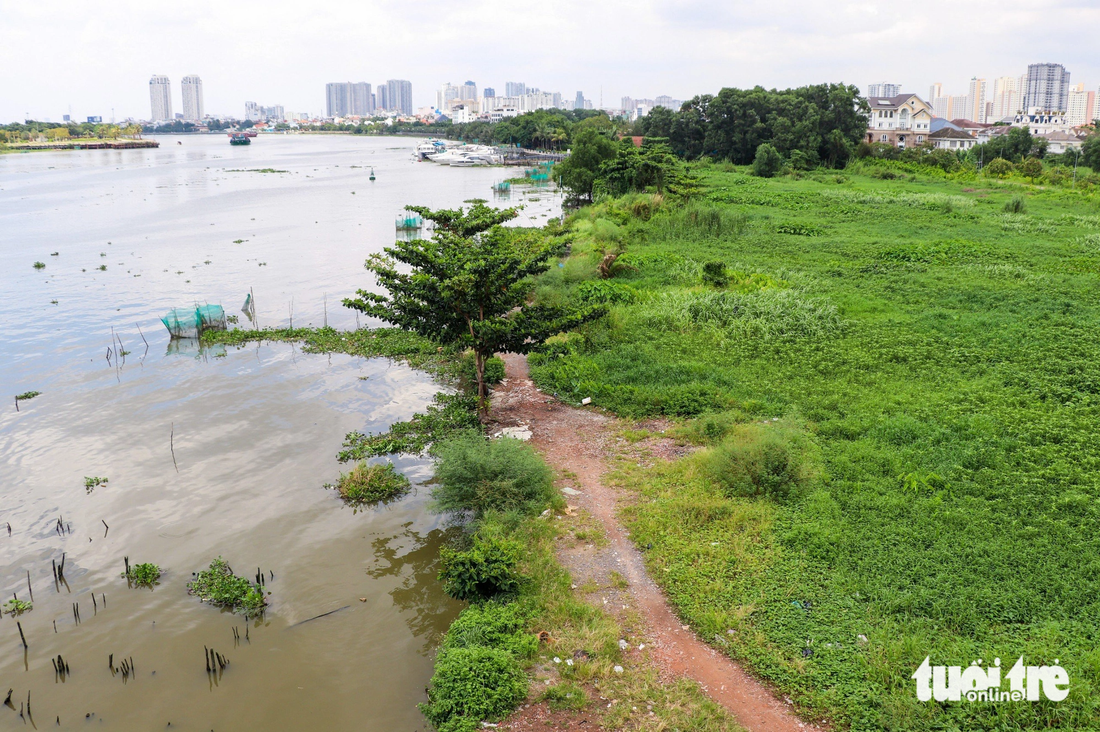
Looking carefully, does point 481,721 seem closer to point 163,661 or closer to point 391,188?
point 163,661

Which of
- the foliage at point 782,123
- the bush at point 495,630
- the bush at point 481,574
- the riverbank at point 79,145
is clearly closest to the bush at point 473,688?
the bush at point 495,630

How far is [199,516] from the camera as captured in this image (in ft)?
39.9

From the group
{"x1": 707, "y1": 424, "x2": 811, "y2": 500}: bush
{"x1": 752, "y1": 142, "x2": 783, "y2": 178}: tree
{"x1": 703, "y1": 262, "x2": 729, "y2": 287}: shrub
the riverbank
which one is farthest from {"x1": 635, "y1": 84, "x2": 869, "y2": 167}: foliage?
the riverbank

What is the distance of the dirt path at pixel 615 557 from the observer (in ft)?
24.6

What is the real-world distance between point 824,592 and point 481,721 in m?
4.41

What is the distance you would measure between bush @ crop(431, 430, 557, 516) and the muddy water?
1.02 m

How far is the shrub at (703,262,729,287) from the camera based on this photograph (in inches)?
914

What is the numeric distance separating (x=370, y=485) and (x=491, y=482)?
271 cm

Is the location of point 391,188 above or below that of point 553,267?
above

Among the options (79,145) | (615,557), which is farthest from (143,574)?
(79,145)

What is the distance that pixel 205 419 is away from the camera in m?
16.1

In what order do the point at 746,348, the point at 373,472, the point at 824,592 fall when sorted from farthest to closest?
the point at 746,348
the point at 373,472
the point at 824,592

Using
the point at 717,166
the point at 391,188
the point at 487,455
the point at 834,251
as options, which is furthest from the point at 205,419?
the point at 717,166

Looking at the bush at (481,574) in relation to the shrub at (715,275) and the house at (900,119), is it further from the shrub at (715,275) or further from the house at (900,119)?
the house at (900,119)
